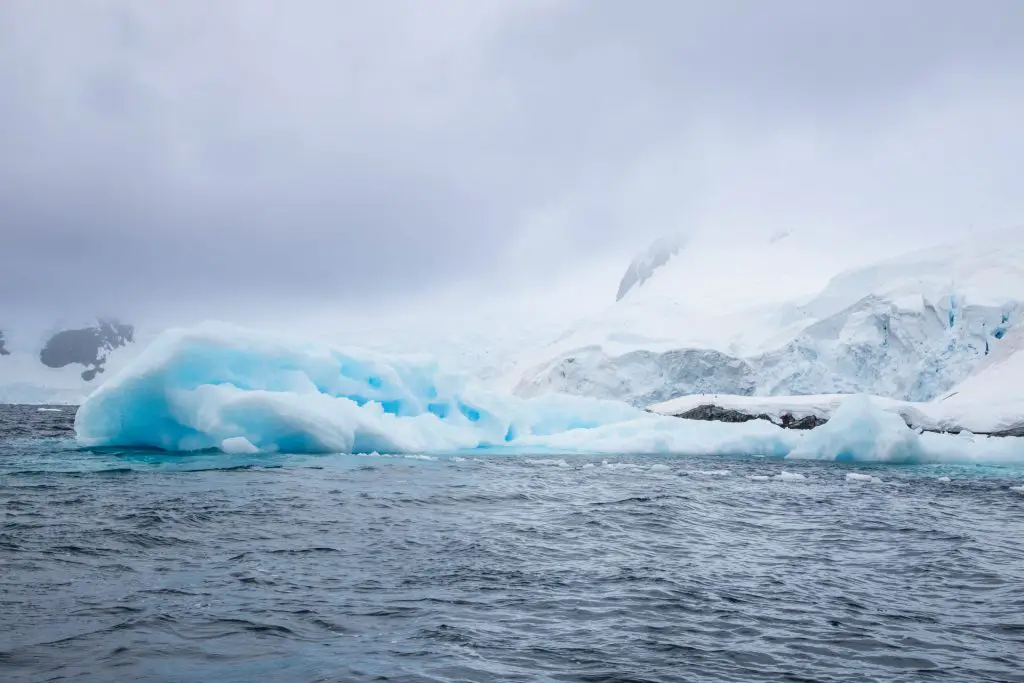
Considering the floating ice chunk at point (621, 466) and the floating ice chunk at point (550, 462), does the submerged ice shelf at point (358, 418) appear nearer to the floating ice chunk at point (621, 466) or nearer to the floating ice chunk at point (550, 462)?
the floating ice chunk at point (550, 462)

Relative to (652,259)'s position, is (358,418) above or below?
below

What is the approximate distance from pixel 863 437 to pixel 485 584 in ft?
77.5

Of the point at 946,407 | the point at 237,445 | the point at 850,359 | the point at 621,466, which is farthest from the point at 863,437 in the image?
the point at 850,359

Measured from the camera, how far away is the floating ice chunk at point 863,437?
89.7 ft

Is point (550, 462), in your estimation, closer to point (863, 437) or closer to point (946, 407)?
point (863, 437)

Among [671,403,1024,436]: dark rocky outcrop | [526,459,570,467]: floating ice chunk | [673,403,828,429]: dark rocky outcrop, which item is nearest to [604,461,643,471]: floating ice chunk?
[526,459,570,467]: floating ice chunk

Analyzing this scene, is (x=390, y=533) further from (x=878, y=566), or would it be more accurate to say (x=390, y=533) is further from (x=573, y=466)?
(x=573, y=466)

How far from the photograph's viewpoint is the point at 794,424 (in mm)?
35750

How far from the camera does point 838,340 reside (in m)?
48.8

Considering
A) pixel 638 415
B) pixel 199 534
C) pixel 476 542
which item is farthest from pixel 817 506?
pixel 638 415

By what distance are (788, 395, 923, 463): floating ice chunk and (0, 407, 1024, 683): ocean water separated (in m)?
12.1

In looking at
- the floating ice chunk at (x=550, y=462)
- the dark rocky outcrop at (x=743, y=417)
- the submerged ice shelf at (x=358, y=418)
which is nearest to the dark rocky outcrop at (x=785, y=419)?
the dark rocky outcrop at (x=743, y=417)

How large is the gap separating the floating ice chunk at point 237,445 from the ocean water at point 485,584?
5.10 metres

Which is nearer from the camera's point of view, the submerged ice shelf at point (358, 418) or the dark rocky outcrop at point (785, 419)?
the submerged ice shelf at point (358, 418)
